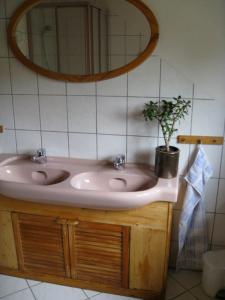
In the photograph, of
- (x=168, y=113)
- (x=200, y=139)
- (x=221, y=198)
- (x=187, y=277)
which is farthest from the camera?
(x=187, y=277)

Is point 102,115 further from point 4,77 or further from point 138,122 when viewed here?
point 4,77

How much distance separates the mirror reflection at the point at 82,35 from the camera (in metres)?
1.61

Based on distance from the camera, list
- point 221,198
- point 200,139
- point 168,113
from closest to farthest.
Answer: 1. point 168,113
2. point 200,139
3. point 221,198

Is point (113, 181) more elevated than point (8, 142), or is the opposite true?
point (8, 142)

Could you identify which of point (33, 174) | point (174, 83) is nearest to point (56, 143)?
point (33, 174)

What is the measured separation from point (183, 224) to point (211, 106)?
2.48 feet

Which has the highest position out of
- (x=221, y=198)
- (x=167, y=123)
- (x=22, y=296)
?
(x=167, y=123)

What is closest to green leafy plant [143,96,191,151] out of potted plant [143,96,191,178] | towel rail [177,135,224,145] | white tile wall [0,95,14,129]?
potted plant [143,96,191,178]

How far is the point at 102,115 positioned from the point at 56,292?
1172 millimetres

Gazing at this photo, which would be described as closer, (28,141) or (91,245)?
(91,245)

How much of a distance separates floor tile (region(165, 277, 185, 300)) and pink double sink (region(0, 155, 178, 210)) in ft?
2.28

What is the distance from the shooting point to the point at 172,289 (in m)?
1.82

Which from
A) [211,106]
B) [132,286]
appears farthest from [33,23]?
[132,286]

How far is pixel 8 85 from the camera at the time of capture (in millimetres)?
1871
